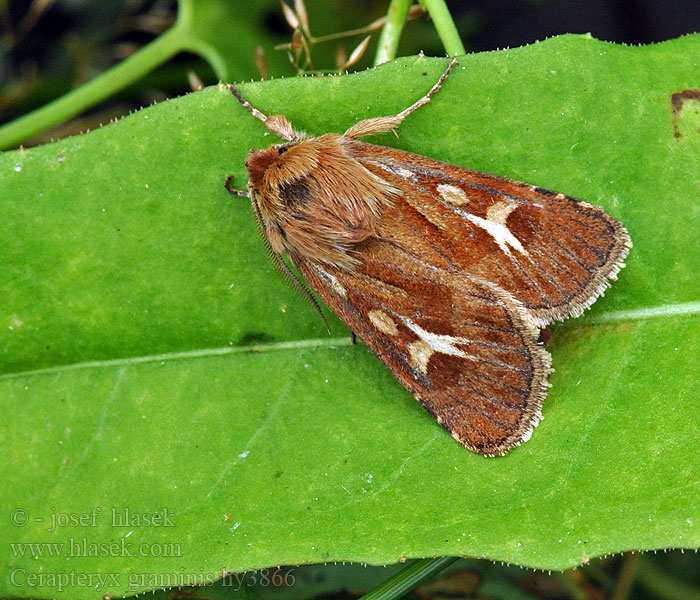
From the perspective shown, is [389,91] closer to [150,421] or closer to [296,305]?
[296,305]

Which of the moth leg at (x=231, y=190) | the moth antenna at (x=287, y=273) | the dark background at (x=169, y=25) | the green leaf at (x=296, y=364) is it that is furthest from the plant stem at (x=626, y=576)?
the dark background at (x=169, y=25)

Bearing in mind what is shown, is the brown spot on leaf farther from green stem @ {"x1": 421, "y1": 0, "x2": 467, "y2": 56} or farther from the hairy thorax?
the hairy thorax

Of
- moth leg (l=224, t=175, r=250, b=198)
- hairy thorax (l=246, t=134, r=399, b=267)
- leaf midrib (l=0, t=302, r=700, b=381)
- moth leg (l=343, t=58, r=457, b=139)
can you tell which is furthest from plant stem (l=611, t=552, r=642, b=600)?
moth leg (l=224, t=175, r=250, b=198)

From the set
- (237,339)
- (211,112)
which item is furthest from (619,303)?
(211,112)

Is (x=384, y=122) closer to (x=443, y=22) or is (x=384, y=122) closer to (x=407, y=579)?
(x=443, y=22)

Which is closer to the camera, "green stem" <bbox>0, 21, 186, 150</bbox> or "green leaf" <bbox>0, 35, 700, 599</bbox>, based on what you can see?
"green leaf" <bbox>0, 35, 700, 599</bbox>

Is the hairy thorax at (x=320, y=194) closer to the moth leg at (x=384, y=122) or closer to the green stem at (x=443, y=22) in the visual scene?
the moth leg at (x=384, y=122)

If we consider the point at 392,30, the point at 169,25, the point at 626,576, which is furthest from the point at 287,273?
the point at 626,576
